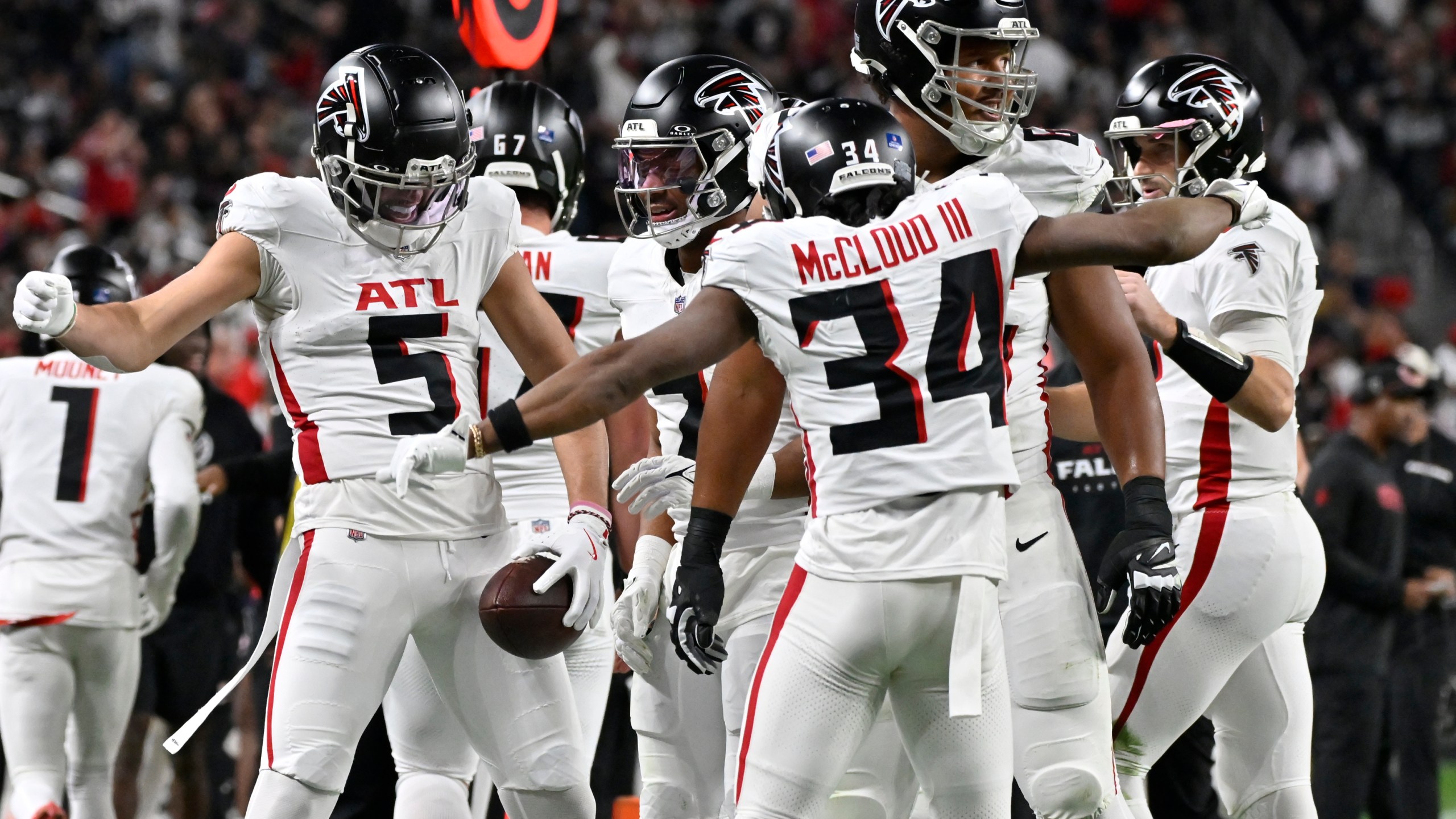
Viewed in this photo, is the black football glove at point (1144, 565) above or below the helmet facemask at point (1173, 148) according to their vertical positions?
below

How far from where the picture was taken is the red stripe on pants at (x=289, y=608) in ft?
12.1

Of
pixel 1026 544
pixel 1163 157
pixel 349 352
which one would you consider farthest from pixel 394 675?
pixel 1163 157

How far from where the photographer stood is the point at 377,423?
12.6 feet

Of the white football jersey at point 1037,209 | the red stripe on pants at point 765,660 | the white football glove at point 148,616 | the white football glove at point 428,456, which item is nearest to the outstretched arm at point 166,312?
the white football glove at point 428,456

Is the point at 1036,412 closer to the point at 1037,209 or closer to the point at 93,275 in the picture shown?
the point at 1037,209

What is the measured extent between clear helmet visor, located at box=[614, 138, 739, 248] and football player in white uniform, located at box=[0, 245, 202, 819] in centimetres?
250

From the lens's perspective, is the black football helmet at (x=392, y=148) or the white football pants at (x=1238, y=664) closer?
the black football helmet at (x=392, y=148)

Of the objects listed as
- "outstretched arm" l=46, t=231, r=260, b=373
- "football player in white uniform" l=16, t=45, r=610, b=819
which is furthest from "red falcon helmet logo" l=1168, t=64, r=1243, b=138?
"outstretched arm" l=46, t=231, r=260, b=373

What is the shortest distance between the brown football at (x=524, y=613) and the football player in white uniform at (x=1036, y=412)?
47cm

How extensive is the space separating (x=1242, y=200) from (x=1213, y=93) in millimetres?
1005

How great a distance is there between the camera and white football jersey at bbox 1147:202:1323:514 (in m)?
4.29

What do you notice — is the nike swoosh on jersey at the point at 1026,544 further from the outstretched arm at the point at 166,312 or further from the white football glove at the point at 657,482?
the outstretched arm at the point at 166,312

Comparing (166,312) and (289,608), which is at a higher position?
(166,312)

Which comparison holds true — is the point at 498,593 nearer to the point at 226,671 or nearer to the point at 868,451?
the point at 868,451
